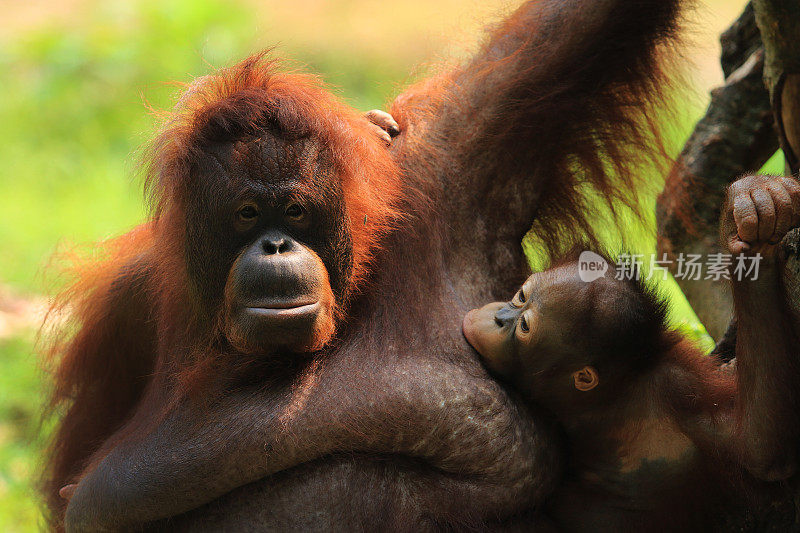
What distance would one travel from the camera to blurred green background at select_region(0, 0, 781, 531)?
729cm

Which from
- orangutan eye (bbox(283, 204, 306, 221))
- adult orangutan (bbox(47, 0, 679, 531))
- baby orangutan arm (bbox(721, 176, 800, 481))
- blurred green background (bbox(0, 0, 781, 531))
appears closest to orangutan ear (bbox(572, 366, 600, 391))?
adult orangutan (bbox(47, 0, 679, 531))

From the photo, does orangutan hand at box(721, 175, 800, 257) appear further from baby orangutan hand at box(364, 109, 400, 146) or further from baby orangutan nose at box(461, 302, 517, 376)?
baby orangutan hand at box(364, 109, 400, 146)

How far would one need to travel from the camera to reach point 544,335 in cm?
296

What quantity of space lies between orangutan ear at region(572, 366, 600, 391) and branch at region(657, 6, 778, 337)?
1013 millimetres

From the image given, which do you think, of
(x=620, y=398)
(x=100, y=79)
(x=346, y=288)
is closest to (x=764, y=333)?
(x=620, y=398)

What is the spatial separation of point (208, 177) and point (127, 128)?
22.9ft

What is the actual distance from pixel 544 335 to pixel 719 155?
135 cm

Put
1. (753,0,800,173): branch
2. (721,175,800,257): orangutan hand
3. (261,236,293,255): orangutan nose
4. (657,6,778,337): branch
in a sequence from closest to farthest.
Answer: (721,175,800,257): orangutan hand
(261,236,293,255): orangutan nose
(753,0,800,173): branch
(657,6,778,337): branch

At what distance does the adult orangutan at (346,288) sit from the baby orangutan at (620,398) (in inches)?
4.6

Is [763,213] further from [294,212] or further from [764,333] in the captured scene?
[294,212]

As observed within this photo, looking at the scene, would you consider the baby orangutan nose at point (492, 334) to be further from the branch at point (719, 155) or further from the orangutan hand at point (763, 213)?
the branch at point (719, 155)

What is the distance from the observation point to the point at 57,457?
3.73 meters

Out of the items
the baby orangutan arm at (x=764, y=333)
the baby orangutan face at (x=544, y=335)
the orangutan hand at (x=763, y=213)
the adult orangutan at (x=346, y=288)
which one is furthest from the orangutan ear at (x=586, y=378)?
the orangutan hand at (x=763, y=213)

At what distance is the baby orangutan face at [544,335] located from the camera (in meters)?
2.93
